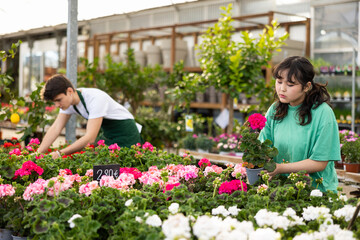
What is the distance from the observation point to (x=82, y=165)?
2086 mm

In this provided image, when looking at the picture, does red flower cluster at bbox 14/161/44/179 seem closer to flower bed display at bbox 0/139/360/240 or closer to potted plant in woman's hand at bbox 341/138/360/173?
flower bed display at bbox 0/139/360/240

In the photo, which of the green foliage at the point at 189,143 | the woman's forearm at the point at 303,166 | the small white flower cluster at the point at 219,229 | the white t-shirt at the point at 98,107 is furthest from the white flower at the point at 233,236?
the green foliage at the point at 189,143

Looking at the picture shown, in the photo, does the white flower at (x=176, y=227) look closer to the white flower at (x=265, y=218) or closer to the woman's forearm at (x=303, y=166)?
the white flower at (x=265, y=218)

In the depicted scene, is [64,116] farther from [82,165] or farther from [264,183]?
[264,183]

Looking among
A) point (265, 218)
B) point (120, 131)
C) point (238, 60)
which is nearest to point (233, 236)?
point (265, 218)

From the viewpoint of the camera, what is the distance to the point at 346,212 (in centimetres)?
125

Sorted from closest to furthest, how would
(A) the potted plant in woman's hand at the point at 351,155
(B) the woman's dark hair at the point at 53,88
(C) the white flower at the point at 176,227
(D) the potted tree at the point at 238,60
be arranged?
(C) the white flower at the point at 176,227, (B) the woman's dark hair at the point at 53,88, (A) the potted plant in woman's hand at the point at 351,155, (D) the potted tree at the point at 238,60

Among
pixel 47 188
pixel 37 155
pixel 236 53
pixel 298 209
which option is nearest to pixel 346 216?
pixel 298 209

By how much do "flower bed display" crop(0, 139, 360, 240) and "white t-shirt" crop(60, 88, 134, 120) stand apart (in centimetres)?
76

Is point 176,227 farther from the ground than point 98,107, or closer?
closer

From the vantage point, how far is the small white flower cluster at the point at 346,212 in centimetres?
124

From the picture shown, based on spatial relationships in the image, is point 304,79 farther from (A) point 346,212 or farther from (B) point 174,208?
(B) point 174,208

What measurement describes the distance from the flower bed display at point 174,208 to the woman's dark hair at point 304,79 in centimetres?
30

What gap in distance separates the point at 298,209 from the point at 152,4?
5711 millimetres
